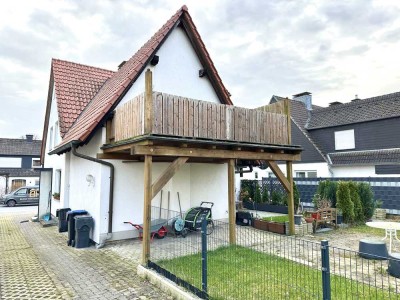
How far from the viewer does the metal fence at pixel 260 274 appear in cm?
450

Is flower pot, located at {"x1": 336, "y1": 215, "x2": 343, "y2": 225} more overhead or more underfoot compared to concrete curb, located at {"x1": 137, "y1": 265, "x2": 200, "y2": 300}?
more overhead

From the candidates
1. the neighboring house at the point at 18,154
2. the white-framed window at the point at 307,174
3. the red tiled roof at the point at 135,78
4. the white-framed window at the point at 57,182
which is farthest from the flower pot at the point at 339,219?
the neighboring house at the point at 18,154

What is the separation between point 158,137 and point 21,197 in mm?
22721

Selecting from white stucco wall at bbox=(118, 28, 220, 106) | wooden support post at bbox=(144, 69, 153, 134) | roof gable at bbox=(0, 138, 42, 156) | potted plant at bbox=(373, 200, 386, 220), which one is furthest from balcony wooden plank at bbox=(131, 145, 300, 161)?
roof gable at bbox=(0, 138, 42, 156)

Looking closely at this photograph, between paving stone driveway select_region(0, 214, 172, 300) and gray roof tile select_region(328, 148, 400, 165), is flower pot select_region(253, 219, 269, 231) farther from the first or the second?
gray roof tile select_region(328, 148, 400, 165)

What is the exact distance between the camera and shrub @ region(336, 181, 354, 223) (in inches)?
422

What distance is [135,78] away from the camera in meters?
9.23

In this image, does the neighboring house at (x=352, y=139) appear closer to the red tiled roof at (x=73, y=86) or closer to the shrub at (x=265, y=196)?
the shrub at (x=265, y=196)

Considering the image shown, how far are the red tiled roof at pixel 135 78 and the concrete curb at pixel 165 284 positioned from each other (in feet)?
13.7

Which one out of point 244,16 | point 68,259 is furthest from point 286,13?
point 68,259

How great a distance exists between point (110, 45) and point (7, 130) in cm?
4809

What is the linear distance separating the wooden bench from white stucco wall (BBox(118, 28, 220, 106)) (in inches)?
238

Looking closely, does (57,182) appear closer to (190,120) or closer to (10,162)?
(190,120)

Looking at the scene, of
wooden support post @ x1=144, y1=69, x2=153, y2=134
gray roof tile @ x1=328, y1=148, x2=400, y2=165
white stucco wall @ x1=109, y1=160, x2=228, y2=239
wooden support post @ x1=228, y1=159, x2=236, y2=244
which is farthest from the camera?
gray roof tile @ x1=328, y1=148, x2=400, y2=165
